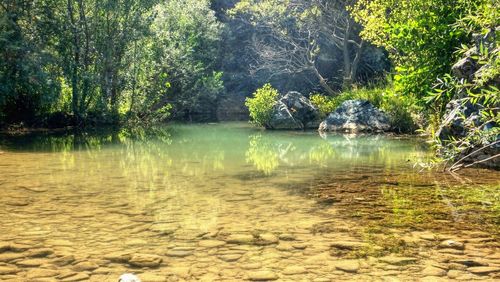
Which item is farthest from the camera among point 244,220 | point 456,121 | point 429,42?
point 429,42

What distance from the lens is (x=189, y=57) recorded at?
107 feet

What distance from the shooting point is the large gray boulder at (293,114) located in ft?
82.4

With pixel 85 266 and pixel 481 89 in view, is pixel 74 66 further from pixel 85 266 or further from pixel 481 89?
pixel 481 89

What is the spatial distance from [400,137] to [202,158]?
9.93 meters

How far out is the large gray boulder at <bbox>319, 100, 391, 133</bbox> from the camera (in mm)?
21828

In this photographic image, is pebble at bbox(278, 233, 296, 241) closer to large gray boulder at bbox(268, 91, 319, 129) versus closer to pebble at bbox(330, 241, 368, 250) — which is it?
pebble at bbox(330, 241, 368, 250)

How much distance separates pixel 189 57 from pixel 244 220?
27.1 metres

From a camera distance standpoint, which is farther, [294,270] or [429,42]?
[429,42]

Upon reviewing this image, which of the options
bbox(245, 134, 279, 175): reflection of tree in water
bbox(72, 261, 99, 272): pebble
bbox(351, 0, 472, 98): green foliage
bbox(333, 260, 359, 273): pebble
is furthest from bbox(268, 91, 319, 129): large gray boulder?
bbox(72, 261, 99, 272): pebble

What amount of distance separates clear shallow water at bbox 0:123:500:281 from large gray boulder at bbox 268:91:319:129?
39.3ft

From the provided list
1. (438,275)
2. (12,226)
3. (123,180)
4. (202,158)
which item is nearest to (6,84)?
(202,158)

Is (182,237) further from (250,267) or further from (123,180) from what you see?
(123,180)

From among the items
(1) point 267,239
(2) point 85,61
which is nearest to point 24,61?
(2) point 85,61

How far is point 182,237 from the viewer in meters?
6.07
